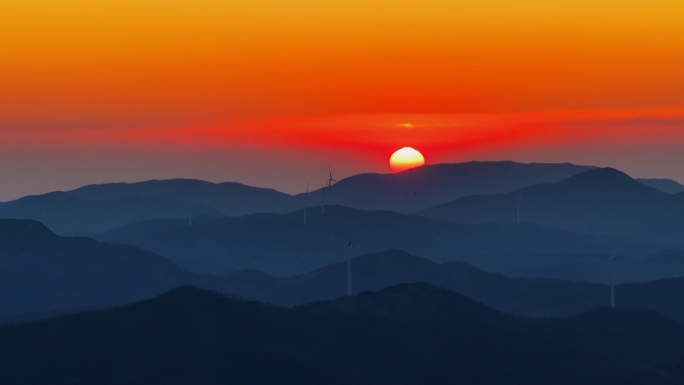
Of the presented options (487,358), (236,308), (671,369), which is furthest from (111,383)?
(671,369)

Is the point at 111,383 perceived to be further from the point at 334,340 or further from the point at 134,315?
the point at 334,340

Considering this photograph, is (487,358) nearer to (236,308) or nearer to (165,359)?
(236,308)

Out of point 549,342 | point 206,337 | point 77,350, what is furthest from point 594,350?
point 77,350

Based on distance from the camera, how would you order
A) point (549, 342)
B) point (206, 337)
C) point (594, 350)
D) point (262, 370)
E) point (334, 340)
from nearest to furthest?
1. point (262, 370)
2. point (206, 337)
3. point (334, 340)
4. point (549, 342)
5. point (594, 350)

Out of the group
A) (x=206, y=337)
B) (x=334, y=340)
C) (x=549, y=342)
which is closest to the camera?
(x=206, y=337)

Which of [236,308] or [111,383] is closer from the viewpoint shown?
[111,383]

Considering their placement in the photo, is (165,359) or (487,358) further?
(487,358)
